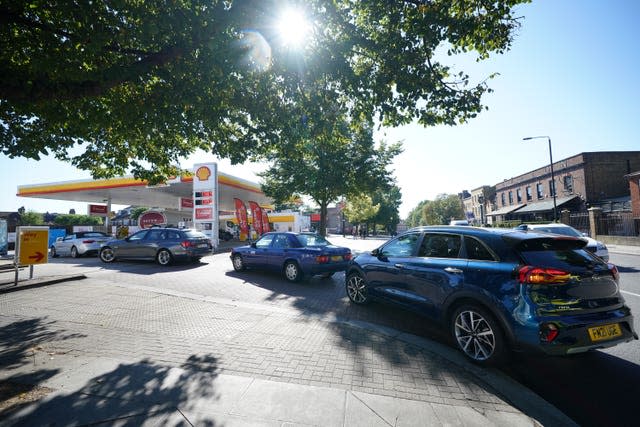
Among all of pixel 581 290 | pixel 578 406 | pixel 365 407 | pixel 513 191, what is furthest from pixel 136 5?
pixel 513 191

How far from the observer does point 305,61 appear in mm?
6430

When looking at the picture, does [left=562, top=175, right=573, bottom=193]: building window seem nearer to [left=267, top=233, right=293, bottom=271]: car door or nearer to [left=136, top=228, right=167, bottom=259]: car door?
[left=267, top=233, right=293, bottom=271]: car door

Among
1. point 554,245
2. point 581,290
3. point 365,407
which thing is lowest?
point 365,407

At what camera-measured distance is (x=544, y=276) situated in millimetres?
3277

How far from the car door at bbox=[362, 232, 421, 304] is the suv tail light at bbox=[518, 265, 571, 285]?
1.88m

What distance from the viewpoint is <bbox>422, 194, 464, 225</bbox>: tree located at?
5594cm

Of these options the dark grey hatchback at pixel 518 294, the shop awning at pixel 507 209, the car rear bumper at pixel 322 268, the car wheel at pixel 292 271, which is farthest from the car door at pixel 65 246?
the shop awning at pixel 507 209

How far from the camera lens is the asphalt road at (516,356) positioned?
2973 millimetres

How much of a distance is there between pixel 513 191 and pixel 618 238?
21.8 meters

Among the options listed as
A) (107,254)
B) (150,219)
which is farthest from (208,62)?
(150,219)

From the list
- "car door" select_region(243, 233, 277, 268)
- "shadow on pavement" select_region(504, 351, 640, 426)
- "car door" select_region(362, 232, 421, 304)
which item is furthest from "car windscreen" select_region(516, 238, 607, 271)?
"car door" select_region(243, 233, 277, 268)

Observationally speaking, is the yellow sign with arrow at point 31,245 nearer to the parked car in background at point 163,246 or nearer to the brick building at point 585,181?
the parked car in background at point 163,246

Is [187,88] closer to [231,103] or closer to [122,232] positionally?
[231,103]

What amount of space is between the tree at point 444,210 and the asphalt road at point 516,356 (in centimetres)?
4704
